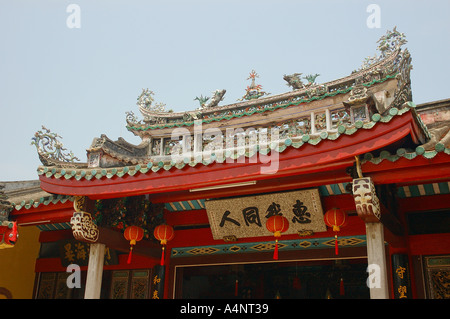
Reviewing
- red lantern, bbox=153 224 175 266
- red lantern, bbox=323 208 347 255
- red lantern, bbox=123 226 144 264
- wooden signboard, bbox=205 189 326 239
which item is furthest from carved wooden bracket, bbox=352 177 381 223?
red lantern, bbox=123 226 144 264

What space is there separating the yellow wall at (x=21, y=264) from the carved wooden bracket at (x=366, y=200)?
20.1ft

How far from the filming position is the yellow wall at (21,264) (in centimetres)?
762

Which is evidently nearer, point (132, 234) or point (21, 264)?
point (132, 234)

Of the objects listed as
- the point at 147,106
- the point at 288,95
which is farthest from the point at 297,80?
the point at 147,106

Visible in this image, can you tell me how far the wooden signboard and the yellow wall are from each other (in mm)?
3781

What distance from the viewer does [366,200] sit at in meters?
4.43

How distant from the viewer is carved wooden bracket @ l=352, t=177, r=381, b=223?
4418mm

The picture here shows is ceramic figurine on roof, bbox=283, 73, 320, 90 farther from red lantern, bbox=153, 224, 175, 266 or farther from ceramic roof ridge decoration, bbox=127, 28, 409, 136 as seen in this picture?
red lantern, bbox=153, 224, 175, 266

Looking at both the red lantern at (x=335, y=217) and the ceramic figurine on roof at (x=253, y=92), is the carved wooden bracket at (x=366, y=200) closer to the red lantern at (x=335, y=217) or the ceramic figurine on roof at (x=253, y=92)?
the red lantern at (x=335, y=217)

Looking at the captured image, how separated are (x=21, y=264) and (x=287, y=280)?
5.80 m

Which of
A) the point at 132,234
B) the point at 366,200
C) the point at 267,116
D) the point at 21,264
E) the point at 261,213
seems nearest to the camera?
the point at 366,200

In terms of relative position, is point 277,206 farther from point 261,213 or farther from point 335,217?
point 335,217
